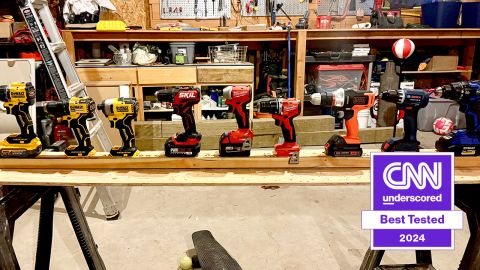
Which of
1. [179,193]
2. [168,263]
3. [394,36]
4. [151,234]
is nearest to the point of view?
[168,263]

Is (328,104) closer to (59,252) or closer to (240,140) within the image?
(240,140)

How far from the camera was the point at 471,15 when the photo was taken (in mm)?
4582

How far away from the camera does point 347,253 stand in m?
2.28

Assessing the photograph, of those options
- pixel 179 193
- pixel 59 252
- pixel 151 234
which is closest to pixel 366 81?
pixel 179 193

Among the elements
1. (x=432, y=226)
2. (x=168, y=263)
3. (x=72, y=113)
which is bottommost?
(x=168, y=263)

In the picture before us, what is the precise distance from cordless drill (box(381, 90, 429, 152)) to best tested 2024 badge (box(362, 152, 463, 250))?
0.42m

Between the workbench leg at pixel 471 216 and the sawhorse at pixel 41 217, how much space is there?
151 centimetres

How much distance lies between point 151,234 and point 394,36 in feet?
11.7

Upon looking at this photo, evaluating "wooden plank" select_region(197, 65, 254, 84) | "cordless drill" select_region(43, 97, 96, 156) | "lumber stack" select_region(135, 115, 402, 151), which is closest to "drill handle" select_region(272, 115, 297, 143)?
"cordless drill" select_region(43, 97, 96, 156)

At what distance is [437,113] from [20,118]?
4.37m

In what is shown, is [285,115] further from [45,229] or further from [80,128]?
[45,229]

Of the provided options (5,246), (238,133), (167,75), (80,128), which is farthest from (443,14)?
(5,246)

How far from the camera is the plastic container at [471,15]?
451 cm

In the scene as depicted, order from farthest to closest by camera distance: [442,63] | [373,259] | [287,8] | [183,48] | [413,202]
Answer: [442,63] → [287,8] → [183,48] → [373,259] → [413,202]
